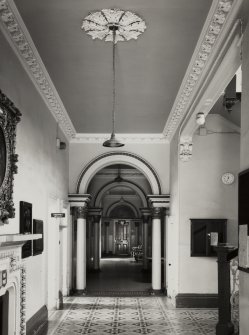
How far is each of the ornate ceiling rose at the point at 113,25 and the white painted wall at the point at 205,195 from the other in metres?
5.22

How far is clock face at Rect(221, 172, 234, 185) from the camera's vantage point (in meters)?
10.9

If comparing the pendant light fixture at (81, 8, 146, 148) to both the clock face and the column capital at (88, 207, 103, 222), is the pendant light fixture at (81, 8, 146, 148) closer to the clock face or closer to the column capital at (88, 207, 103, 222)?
the clock face

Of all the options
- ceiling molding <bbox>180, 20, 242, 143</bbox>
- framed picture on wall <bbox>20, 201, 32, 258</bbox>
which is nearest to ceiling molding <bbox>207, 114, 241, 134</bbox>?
ceiling molding <bbox>180, 20, 242, 143</bbox>

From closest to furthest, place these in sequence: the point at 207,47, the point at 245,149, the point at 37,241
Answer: the point at 245,149 < the point at 207,47 < the point at 37,241

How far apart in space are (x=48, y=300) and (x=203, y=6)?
24.1ft

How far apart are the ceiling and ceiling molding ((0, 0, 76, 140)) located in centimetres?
9

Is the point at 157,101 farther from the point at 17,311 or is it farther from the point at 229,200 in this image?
the point at 17,311

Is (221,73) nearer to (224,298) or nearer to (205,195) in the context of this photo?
(224,298)

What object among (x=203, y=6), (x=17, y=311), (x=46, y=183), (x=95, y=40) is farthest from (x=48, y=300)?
(x=203, y=6)

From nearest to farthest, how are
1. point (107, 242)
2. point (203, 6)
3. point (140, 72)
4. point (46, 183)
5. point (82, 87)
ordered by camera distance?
point (203, 6) → point (140, 72) → point (82, 87) → point (46, 183) → point (107, 242)

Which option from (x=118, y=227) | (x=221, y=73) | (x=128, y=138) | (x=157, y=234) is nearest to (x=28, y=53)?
(x=221, y=73)

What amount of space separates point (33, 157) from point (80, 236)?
5723mm

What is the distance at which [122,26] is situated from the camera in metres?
5.99

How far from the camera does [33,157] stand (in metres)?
7.97
